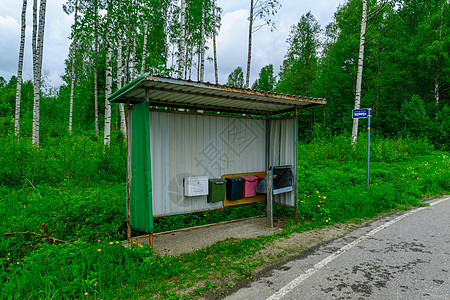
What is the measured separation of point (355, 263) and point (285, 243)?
1.25 metres

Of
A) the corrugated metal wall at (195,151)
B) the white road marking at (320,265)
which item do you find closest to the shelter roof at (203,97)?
the corrugated metal wall at (195,151)

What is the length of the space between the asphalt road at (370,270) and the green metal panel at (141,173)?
7.17 feet

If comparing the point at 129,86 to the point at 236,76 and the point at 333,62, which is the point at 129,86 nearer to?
the point at 333,62

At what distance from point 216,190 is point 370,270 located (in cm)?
344

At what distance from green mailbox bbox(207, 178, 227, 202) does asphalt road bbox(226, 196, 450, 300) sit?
8.12 feet

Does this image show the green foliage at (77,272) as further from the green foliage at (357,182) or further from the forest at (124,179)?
the green foliage at (357,182)

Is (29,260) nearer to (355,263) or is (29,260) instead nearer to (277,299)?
(277,299)

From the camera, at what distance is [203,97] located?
5.56m

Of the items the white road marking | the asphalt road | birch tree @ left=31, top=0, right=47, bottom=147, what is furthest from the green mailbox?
birch tree @ left=31, top=0, right=47, bottom=147

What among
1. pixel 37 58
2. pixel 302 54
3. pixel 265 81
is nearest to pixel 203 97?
pixel 37 58

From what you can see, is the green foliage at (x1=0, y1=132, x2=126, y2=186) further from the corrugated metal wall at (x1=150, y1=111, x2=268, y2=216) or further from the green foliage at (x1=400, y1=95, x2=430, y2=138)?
the green foliage at (x1=400, y1=95, x2=430, y2=138)

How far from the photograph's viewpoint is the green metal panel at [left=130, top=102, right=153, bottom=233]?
4.44 m

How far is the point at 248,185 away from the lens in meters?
6.70

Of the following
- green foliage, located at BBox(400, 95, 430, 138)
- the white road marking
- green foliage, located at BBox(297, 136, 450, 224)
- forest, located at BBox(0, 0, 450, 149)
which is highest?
forest, located at BBox(0, 0, 450, 149)
